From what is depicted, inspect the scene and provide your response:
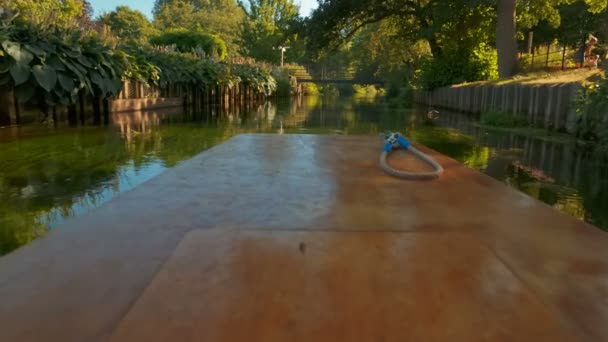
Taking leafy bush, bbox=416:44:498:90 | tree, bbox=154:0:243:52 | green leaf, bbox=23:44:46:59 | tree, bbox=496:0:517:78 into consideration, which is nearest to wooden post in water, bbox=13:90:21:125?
green leaf, bbox=23:44:46:59

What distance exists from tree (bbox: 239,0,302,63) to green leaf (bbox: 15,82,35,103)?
4088 cm

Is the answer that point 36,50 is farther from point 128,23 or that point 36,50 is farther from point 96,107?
point 128,23

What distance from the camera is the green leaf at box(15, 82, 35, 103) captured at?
671cm

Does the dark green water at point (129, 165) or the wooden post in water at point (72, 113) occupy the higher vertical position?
the wooden post in water at point (72, 113)

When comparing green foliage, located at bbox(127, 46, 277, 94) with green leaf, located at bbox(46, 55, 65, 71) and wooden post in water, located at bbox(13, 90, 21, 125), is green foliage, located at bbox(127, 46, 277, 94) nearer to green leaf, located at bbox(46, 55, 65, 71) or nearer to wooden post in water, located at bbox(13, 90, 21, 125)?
green leaf, located at bbox(46, 55, 65, 71)

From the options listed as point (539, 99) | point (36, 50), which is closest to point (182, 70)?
point (36, 50)

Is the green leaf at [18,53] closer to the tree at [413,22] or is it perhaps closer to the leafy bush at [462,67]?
the tree at [413,22]

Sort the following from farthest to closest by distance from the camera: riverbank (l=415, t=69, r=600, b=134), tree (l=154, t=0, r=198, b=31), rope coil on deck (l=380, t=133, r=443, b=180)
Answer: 1. tree (l=154, t=0, r=198, b=31)
2. riverbank (l=415, t=69, r=600, b=134)
3. rope coil on deck (l=380, t=133, r=443, b=180)

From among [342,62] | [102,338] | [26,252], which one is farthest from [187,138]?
[342,62]

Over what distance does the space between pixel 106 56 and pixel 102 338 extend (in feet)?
31.1

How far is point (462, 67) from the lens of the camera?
18.1 m

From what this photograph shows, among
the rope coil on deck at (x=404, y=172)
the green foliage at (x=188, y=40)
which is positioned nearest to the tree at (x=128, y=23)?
the green foliage at (x=188, y=40)

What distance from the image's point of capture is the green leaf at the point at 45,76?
6809 mm

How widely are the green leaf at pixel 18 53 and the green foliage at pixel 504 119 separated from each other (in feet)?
28.0
